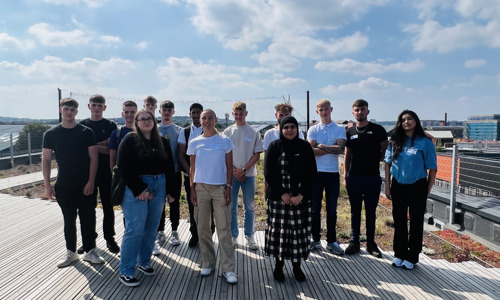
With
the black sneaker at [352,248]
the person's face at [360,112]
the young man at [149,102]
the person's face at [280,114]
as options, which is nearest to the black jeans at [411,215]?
the black sneaker at [352,248]

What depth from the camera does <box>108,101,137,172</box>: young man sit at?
3.40m

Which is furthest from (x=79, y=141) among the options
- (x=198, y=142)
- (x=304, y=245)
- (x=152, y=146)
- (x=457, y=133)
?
(x=457, y=133)

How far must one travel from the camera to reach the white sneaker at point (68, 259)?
341 centimetres

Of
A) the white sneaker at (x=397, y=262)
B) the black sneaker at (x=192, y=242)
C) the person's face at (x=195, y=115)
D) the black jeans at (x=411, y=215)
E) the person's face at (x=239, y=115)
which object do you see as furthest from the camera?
the black sneaker at (x=192, y=242)

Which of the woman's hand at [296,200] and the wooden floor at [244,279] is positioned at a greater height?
the woman's hand at [296,200]

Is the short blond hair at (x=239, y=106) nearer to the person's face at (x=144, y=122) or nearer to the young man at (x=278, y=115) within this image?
the young man at (x=278, y=115)

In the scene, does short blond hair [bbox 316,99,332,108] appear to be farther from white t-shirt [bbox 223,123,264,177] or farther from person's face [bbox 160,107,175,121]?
person's face [bbox 160,107,175,121]

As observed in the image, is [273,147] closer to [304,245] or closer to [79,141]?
[304,245]

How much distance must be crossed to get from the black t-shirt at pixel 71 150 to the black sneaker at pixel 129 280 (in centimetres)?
116

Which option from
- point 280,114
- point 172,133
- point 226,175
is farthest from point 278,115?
point 172,133

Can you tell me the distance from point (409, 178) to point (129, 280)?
3.18 meters

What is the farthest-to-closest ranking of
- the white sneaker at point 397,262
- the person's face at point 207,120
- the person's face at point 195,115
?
the person's face at point 195,115
the white sneaker at point 397,262
the person's face at point 207,120

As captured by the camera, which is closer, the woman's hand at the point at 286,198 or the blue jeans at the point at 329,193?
the woman's hand at the point at 286,198

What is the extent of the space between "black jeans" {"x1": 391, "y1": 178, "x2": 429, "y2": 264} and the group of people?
0.04ft
